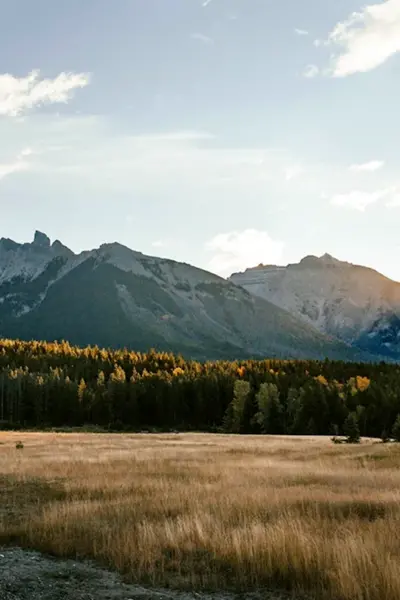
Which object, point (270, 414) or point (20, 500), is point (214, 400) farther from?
point (20, 500)

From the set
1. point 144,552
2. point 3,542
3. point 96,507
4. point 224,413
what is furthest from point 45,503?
point 224,413

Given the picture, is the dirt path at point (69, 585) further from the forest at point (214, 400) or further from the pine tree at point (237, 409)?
the pine tree at point (237, 409)

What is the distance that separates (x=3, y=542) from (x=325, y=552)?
24.7 ft

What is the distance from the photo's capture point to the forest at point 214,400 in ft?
362

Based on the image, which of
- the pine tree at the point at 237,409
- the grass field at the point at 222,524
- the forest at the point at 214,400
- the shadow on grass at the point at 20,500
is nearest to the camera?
the grass field at the point at 222,524

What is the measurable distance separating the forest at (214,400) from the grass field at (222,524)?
8251cm

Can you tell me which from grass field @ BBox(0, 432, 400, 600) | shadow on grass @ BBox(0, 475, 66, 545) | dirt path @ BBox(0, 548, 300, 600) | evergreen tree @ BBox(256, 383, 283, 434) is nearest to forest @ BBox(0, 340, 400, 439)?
evergreen tree @ BBox(256, 383, 283, 434)

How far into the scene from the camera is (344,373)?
160 meters

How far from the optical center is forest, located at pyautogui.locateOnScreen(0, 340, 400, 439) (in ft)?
362

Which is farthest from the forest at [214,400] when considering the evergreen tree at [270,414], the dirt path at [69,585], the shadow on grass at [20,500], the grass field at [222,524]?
the dirt path at [69,585]

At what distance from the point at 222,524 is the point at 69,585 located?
4548 mm

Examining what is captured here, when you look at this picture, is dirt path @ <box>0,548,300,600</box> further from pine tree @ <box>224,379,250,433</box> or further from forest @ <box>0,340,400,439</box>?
pine tree @ <box>224,379,250,433</box>

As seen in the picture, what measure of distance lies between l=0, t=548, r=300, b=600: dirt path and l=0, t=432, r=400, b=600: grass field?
492 mm

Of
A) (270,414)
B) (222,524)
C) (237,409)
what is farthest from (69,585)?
(237,409)
